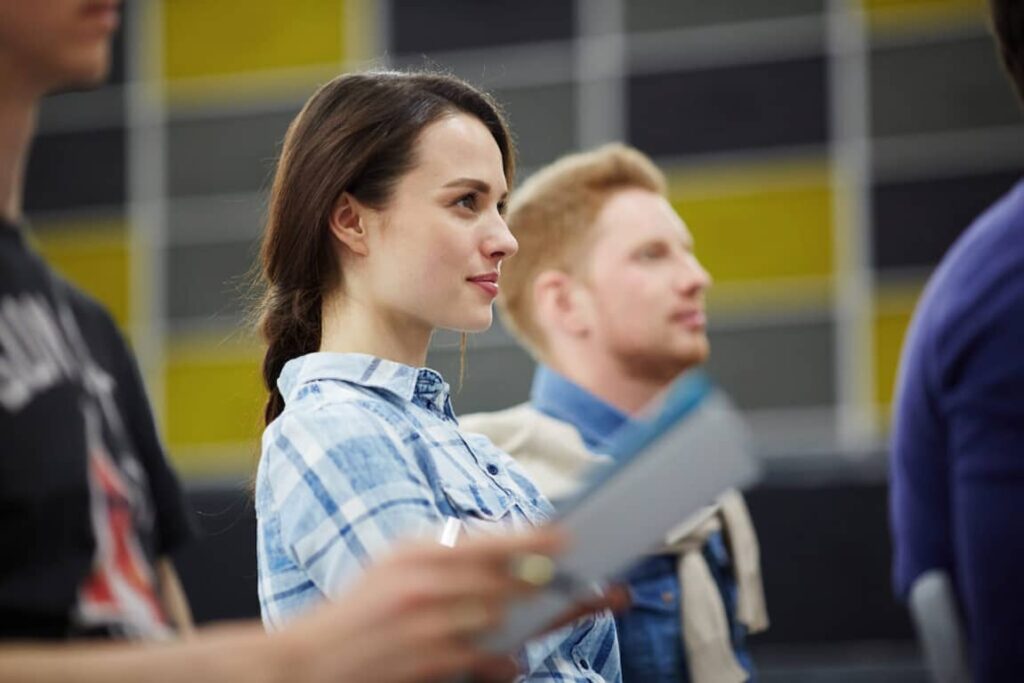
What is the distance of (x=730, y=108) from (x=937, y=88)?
0.92 meters

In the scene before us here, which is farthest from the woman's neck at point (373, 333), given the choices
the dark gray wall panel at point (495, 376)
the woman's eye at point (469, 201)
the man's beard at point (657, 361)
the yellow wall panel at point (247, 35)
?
Answer: the yellow wall panel at point (247, 35)

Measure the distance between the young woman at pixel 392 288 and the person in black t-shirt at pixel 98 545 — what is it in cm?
38

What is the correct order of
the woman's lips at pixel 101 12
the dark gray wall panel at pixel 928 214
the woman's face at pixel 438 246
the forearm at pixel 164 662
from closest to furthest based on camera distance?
the forearm at pixel 164 662
the woman's lips at pixel 101 12
the woman's face at pixel 438 246
the dark gray wall panel at pixel 928 214

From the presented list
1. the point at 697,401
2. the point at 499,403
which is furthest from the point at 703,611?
the point at 499,403

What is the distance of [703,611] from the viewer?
215cm

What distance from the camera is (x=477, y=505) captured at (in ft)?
4.54

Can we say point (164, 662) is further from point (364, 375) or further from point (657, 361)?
point (657, 361)

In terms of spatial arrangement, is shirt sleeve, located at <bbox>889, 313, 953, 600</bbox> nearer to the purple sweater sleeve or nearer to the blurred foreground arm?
the purple sweater sleeve

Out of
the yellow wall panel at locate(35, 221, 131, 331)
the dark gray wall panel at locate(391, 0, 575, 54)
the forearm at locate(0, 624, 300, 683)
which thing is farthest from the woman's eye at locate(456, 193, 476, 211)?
the yellow wall panel at locate(35, 221, 131, 331)

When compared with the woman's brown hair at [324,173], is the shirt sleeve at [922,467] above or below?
below

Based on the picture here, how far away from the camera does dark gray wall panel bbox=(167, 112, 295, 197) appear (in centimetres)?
794

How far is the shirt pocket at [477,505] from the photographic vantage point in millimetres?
1348

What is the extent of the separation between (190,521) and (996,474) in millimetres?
621

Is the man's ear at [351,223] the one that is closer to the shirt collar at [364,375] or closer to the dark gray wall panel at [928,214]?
the shirt collar at [364,375]
